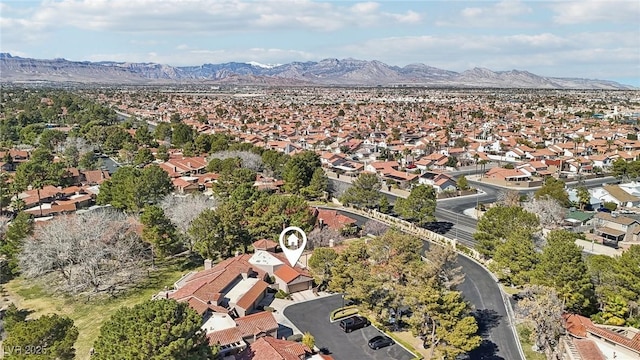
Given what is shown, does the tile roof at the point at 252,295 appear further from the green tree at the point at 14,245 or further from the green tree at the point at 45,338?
the green tree at the point at 14,245

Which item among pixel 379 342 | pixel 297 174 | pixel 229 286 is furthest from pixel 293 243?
pixel 297 174

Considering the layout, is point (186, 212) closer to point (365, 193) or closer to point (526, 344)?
point (365, 193)

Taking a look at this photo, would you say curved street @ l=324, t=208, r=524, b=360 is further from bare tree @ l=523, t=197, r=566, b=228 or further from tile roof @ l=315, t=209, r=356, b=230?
bare tree @ l=523, t=197, r=566, b=228

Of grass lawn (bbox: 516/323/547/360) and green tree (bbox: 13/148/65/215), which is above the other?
green tree (bbox: 13/148/65/215)

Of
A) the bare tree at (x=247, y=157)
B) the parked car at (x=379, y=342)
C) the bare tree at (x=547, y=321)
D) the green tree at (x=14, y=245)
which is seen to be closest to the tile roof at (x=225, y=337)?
the parked car at (x=379, y=342)

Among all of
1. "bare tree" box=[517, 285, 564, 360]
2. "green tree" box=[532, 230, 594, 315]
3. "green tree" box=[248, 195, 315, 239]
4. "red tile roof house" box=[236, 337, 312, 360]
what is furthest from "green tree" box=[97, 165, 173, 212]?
"bare tree" box=[517, 285, 564, 360]

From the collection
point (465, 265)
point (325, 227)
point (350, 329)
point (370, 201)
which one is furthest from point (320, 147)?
point (350, 329)
